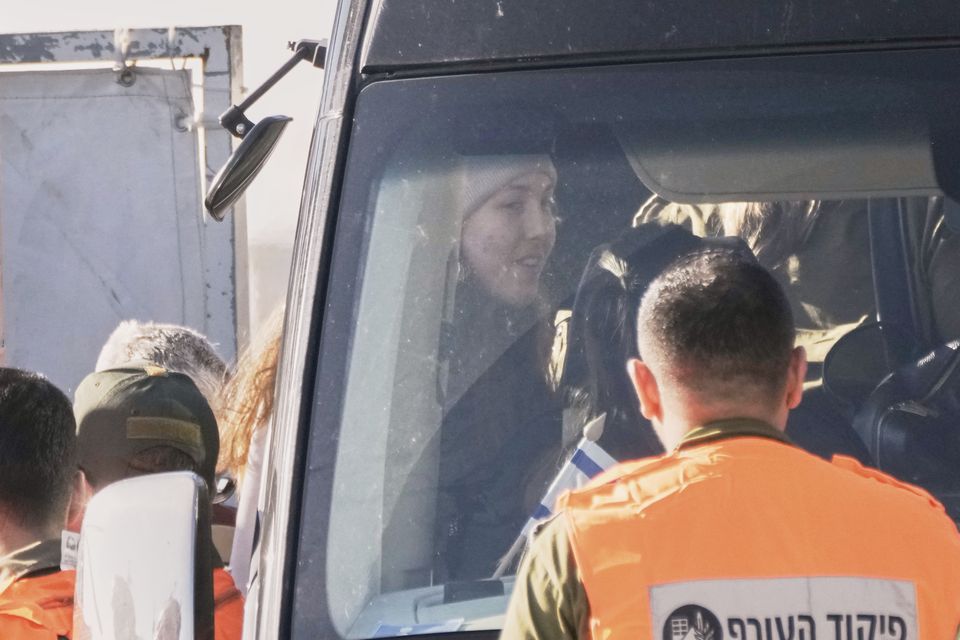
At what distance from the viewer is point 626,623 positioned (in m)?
1.66

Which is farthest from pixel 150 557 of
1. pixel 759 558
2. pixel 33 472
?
pixel 33 472

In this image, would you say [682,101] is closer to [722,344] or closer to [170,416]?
[722,344]

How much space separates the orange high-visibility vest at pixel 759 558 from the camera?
1.66 meters

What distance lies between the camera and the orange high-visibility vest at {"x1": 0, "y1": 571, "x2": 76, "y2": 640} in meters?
2.38

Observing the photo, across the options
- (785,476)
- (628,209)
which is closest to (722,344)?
(785,476)

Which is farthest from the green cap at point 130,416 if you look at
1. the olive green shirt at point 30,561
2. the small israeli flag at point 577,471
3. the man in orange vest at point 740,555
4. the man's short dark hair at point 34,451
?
the man in orange vest at point 740,555

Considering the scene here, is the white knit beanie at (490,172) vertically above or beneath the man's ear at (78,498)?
above

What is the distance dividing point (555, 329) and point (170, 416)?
0.91 meters

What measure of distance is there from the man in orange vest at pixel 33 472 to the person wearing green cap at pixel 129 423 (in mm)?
94

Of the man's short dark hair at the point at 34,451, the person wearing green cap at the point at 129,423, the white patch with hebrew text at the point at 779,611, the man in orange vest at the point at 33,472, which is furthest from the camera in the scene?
the person wearing green cap at the point at 129,423

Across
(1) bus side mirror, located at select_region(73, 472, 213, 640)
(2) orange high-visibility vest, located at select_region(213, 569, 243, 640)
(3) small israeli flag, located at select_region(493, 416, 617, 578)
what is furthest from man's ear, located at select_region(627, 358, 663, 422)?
(2) orange high-visibility vest, located at select_region(213, 569, 243, 640)

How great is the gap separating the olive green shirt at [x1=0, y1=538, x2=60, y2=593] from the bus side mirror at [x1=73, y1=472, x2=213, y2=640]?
0.66 meters

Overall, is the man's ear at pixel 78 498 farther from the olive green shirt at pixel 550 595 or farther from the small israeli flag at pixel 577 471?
the olive green shirt at pixel 550 595

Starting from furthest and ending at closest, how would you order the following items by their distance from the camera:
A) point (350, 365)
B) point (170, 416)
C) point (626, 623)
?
1. point (170, 416)
2. point (350, 365)
3. point (626, 623)
